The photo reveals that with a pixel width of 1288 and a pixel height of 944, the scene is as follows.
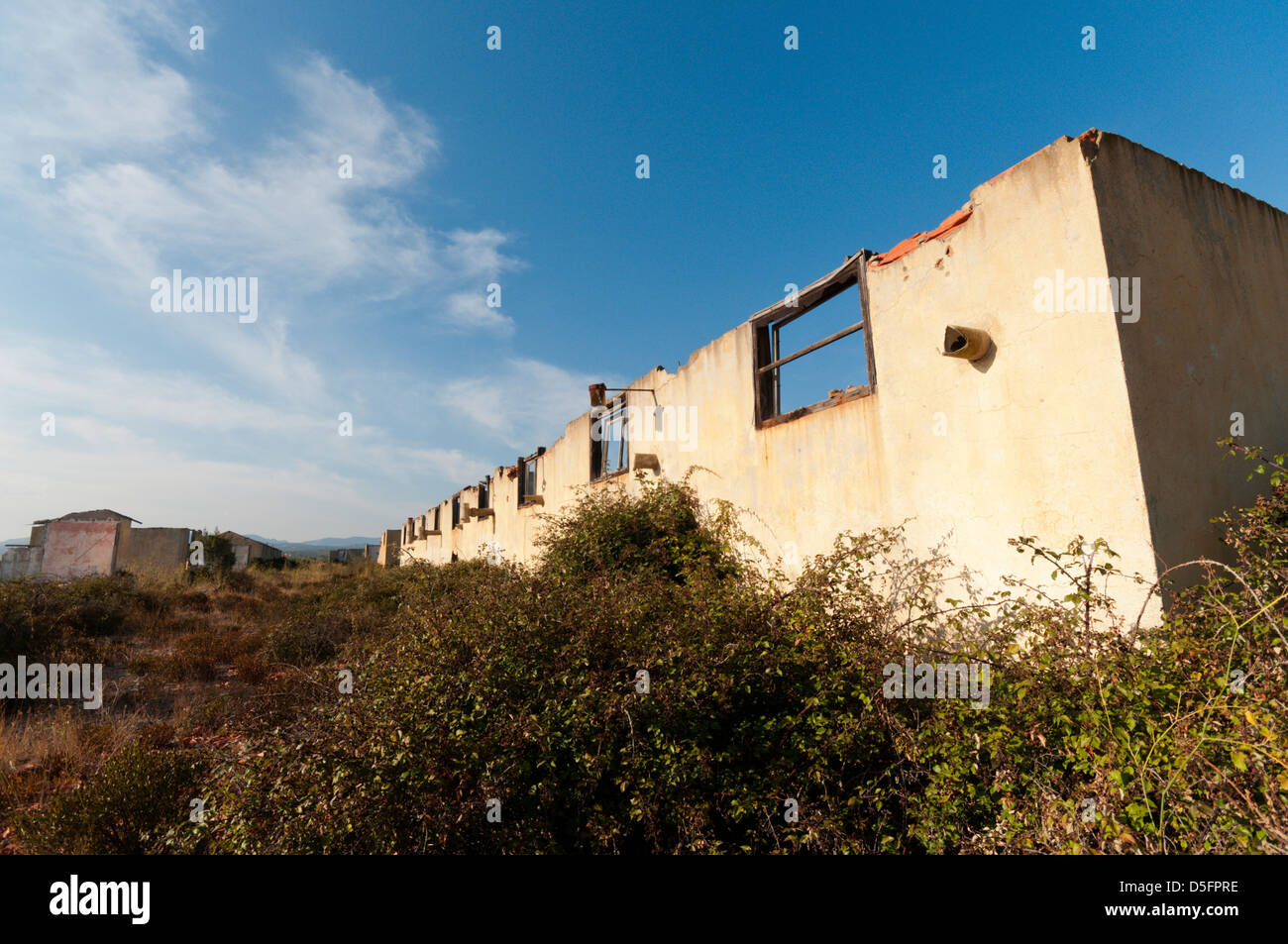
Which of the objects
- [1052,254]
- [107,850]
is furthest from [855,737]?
[107,850]

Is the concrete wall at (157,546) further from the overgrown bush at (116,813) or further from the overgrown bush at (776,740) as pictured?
the overgrown bush at (776,740)

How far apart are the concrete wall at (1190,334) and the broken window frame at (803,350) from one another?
76.2 inches

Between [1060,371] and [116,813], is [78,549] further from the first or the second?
[1060,371]

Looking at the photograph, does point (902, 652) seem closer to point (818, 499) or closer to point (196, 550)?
point (818, 499)

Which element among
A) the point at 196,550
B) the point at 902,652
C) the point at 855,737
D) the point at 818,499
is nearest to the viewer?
the point at 855,737

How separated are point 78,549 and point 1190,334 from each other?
32.2 meters

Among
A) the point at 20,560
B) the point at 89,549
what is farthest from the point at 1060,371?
the point at 20,560

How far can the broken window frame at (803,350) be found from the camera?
553 centimetres

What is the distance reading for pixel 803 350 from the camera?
623cm

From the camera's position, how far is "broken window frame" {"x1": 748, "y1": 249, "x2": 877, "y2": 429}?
5527 millimetres

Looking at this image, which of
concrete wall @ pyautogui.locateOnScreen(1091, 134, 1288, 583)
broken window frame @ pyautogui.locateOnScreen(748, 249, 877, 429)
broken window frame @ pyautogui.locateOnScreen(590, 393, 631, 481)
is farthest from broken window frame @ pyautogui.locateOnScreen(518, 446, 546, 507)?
concrete wall @ pyautogui.locateOnScreen(1091, 134, 1288, 583)
